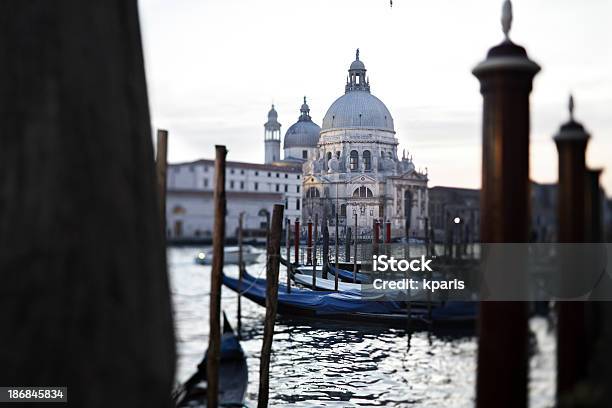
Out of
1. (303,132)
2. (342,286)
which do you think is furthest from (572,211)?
(342,286)

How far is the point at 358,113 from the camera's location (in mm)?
2285

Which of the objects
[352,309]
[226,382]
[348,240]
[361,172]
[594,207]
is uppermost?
[361,172]

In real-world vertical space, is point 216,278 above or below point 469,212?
below

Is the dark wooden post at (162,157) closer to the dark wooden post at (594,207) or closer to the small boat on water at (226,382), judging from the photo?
the small boat on water at (226,382)

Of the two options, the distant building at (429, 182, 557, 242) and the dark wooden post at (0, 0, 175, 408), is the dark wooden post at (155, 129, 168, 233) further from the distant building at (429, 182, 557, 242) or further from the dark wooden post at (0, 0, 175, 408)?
the dark wooden post at (0, 0, 175, 408)

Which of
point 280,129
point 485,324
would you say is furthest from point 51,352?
point 280,129

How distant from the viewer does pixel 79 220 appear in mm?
252

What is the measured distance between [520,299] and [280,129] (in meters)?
1.91

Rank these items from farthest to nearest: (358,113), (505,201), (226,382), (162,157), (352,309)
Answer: (352,309)
(226,382)
(358,113)
(162,157)
(505,201)

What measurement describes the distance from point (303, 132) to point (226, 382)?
1146 mm

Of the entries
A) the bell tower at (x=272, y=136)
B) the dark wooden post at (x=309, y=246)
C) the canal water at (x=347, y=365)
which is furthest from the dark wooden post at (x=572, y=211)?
the dark wooden post at (x=309, y=246)

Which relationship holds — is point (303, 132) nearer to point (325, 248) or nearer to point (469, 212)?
point (325, 248)

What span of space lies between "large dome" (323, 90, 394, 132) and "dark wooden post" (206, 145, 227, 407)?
59 centimetres

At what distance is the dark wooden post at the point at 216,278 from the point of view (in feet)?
5.92
